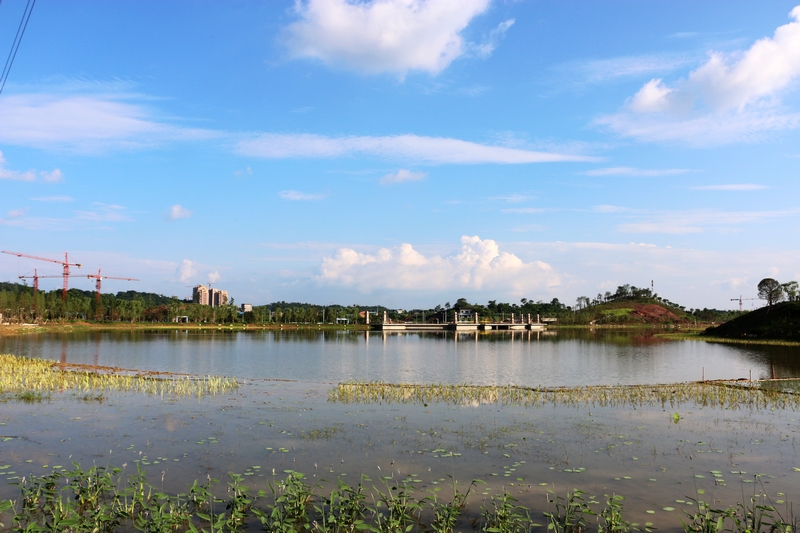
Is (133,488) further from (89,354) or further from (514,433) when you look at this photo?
(89,354)

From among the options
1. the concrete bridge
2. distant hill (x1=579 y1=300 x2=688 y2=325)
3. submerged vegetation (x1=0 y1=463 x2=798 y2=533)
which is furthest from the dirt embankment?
submerged vegetation (x1=0 y1=463 x2=798 y2=533)

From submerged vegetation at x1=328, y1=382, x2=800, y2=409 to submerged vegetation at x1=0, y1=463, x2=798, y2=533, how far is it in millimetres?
13460

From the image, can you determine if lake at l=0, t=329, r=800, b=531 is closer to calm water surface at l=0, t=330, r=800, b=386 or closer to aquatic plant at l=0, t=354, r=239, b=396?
aquatic plant at l=0, t=354, r=239, b=396

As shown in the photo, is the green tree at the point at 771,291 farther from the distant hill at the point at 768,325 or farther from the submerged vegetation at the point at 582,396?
the submerged vegetation at the point at 582,396

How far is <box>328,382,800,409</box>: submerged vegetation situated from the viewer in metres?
25.1

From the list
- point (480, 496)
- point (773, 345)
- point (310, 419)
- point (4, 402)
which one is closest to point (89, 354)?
point (4, 402)

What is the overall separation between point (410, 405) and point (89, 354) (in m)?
42.1

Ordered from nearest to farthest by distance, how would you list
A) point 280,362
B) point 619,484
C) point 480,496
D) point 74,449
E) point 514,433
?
point 480,496 < point 619,484 < point 74,449 < point 514,433 < point 280,362

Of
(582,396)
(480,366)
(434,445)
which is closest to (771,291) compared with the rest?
(480,366)

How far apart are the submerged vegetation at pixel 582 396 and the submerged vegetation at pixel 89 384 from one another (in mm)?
6770

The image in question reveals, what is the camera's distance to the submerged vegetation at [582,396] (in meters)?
25.1

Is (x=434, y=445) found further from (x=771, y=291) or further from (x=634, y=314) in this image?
(x=634, y=314)

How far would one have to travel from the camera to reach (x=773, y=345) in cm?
7038

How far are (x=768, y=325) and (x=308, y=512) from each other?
93495 mm
